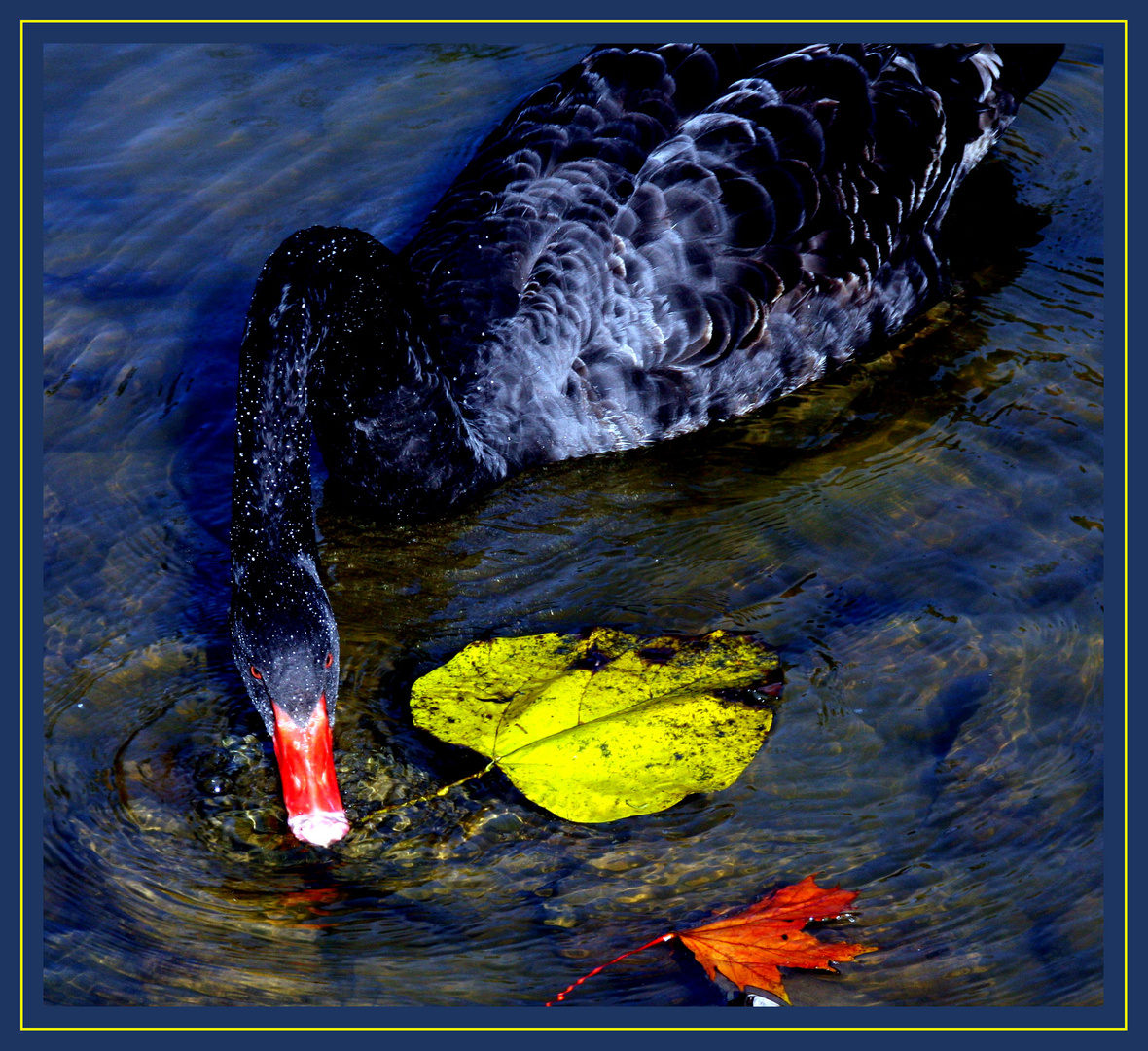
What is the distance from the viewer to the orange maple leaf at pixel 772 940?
136 inches

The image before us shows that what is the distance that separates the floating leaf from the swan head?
0.56 metres

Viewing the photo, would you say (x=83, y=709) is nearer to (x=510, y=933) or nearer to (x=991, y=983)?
(x=510, y=933)

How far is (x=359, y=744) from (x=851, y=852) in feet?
5.31

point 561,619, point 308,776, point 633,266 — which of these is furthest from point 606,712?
point 633,266

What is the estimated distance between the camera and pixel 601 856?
376 cm

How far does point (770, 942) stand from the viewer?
352 centimetres

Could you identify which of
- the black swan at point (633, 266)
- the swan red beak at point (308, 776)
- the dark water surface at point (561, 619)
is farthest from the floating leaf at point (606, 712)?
the black swan at point (633, 266)

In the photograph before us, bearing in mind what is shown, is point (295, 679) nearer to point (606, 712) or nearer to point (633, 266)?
point (606, 712)

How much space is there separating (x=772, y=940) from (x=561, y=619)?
1574mm

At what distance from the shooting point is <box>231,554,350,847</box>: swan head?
3520mm

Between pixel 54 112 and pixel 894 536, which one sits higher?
pixel 54 112

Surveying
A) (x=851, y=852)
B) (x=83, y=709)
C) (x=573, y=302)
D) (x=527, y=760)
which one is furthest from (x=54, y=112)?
(x=851, y=852)

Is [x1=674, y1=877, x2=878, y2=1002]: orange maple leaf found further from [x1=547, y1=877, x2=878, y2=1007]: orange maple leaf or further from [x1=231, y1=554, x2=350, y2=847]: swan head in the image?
[x1=231, y1=554, x2=350, y2=847]: swan head

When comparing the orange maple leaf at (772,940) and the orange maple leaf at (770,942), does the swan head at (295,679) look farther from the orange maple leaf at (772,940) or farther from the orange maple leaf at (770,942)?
the orange maple leaf at (772,940)
